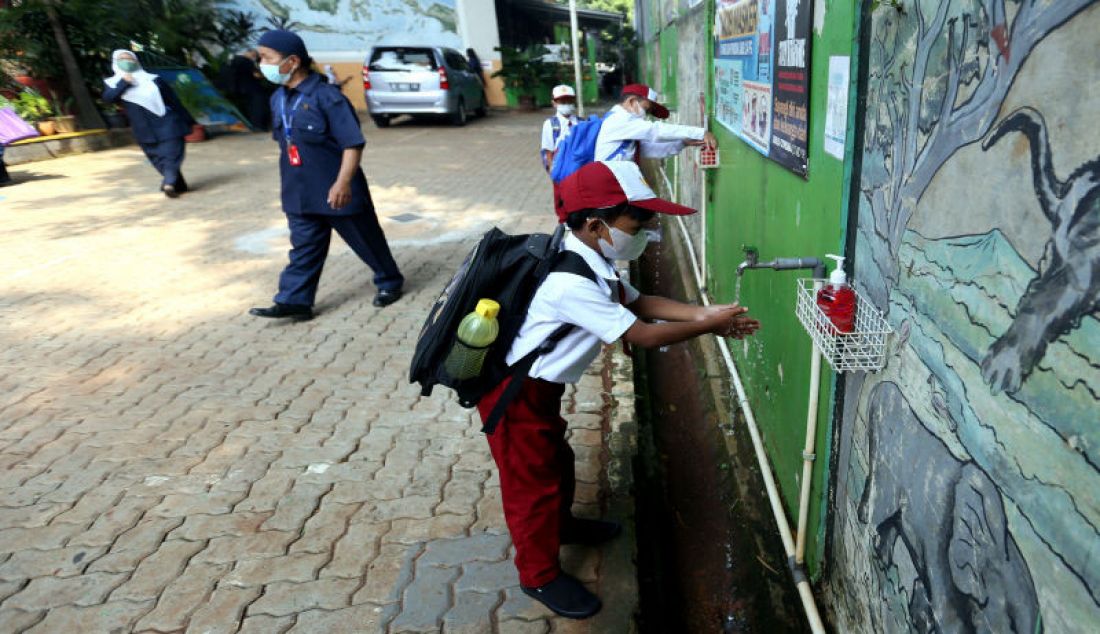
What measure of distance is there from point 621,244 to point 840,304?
2.03ft

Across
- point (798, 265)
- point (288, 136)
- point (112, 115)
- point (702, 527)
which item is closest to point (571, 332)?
point (798, 265)

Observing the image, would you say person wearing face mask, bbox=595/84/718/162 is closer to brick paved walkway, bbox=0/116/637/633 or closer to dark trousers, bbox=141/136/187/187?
brick paved walkway, bbox=0/116/637/633

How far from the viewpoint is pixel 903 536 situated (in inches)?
66.2

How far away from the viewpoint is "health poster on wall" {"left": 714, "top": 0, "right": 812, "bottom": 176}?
234 centimetres

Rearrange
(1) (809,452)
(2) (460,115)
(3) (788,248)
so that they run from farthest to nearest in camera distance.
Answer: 1. (2) (460,115)
2. (3) (788,248)
3. (1) (809,452)

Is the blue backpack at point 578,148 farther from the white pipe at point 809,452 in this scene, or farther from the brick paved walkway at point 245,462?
the white pipe at point 809,452

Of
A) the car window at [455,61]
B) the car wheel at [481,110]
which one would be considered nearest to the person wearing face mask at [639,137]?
the car window at [455,61]

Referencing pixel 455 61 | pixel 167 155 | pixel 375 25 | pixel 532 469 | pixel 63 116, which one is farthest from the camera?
pixel 375 25

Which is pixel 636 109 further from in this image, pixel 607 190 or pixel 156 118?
pixel 156 118

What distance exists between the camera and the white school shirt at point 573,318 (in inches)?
74.8

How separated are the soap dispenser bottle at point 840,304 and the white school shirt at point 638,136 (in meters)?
2.40

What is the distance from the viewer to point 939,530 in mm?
1490

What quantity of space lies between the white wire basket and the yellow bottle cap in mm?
879

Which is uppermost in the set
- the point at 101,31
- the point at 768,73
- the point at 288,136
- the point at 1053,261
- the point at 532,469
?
the point at 101,31
